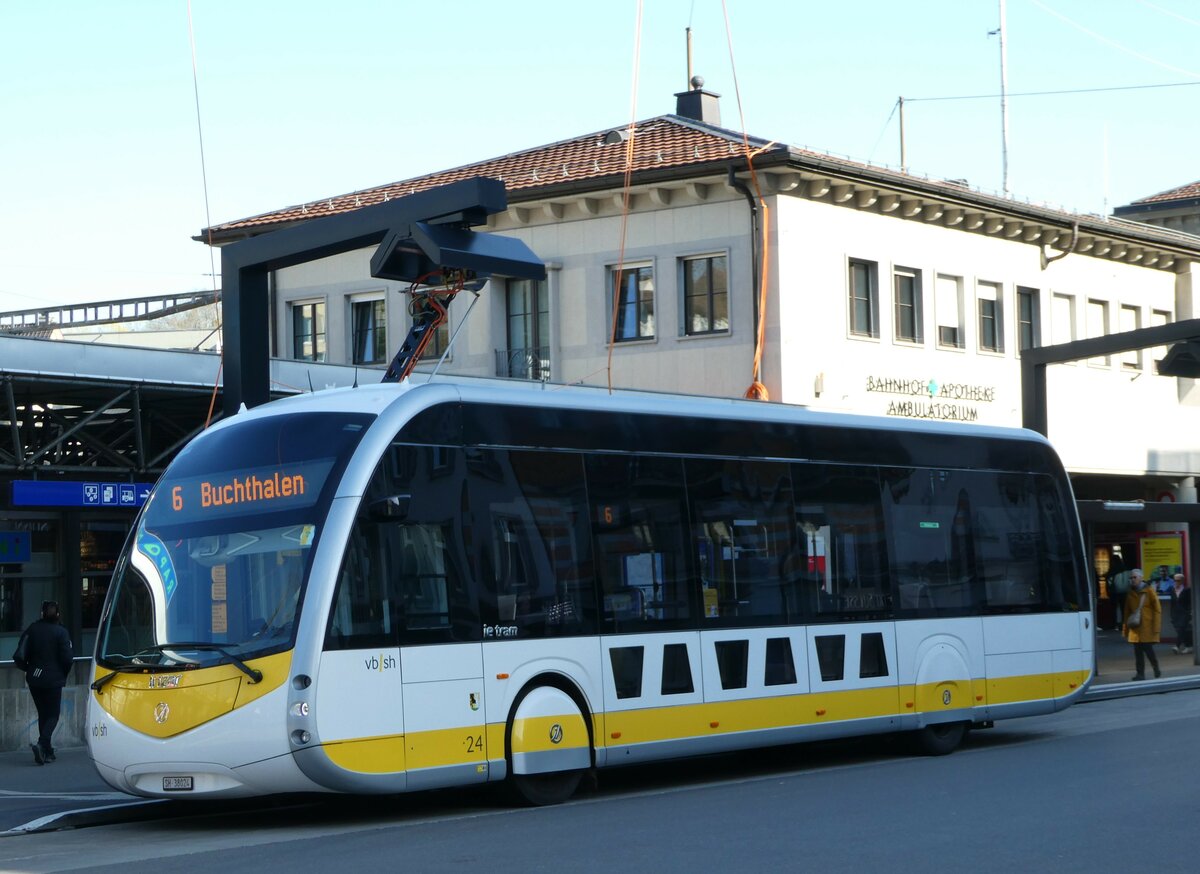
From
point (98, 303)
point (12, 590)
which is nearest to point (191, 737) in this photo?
point (12, 590)

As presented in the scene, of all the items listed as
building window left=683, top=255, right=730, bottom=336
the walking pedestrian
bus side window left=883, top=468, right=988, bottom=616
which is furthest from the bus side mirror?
the walking pedestrian

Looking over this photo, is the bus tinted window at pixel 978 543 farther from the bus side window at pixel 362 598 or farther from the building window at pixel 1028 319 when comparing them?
the building window at pixel 1028 319

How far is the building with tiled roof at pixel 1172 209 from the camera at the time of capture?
2064 inches

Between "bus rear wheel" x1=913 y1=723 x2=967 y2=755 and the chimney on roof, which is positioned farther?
the chimney on roof

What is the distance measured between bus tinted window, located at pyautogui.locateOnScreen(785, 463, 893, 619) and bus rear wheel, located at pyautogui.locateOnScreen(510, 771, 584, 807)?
2.91 meters

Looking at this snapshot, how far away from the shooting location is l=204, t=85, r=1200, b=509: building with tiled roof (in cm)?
3144

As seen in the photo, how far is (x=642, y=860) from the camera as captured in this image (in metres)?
9.54

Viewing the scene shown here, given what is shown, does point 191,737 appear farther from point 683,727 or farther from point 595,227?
point 595,227

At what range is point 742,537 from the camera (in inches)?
567

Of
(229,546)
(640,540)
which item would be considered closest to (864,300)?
(640,540)

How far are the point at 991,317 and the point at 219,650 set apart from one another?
27.0 meters

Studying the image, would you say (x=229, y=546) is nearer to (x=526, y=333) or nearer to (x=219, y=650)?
(x=219, y=650)

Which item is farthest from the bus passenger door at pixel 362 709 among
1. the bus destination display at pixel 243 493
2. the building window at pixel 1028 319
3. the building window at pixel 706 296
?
the building window at pixel 1028 319

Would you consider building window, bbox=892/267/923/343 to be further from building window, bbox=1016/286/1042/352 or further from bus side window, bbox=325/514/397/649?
bus side window, bbox=325/514/397/649
